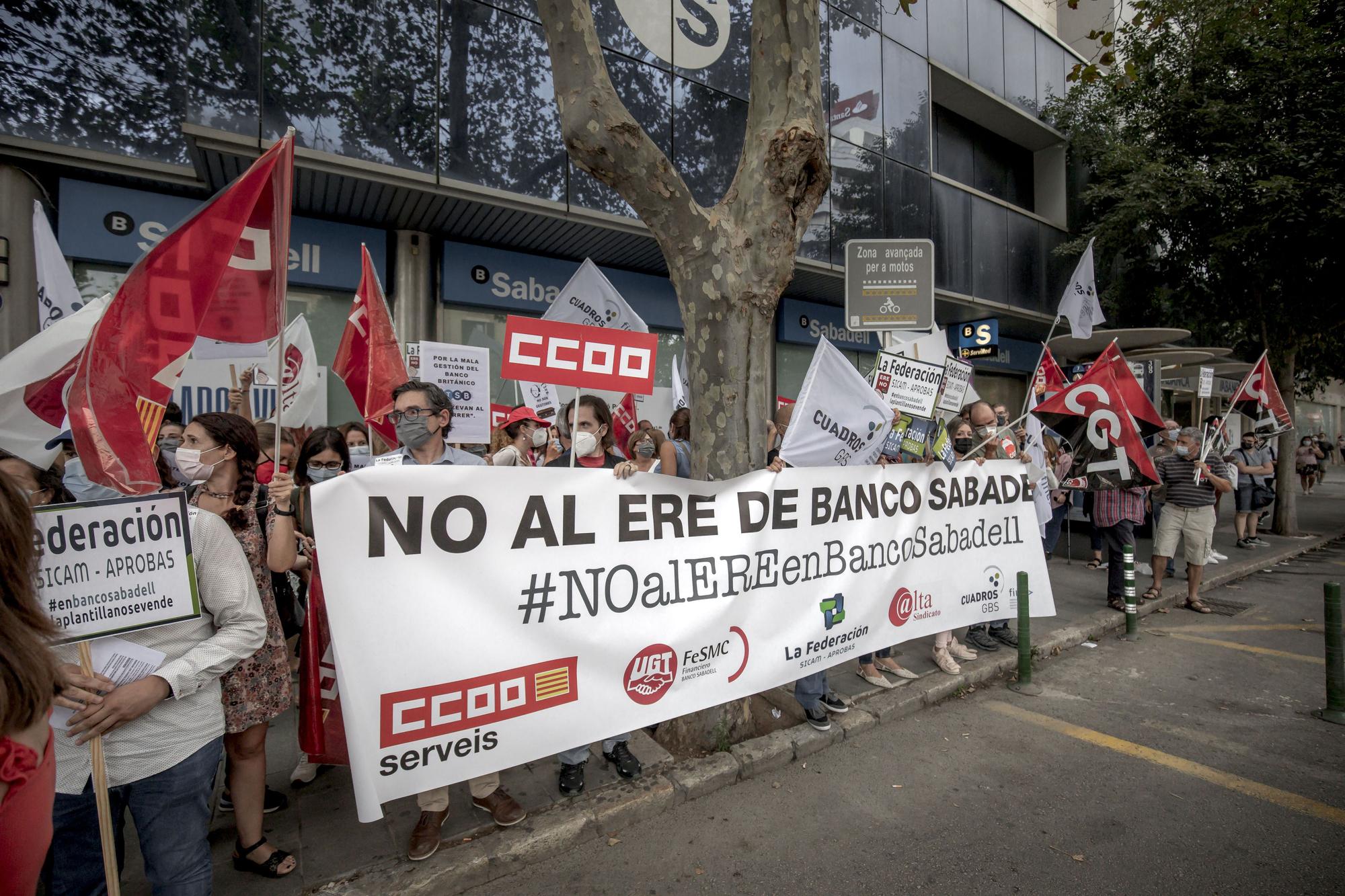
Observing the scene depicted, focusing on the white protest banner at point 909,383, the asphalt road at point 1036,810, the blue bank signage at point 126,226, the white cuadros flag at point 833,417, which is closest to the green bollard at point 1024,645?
the asphalt road at point 1036,810

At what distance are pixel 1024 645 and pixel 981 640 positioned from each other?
0.78 m

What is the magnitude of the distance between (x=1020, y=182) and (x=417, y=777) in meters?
18.4

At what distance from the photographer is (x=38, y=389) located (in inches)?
109

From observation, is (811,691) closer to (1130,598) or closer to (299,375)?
(1130,598)

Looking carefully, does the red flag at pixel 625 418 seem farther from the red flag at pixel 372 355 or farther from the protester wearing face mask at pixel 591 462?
the protester wearing face mask at pixel 591 462

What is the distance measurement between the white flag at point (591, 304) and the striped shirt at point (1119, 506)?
5025mm

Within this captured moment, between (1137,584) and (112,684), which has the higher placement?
(112,684)

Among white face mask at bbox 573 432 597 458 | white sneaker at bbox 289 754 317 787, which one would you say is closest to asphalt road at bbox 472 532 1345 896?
white sneaker at bbox 289 754 317 787

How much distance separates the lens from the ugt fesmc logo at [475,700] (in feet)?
8.76

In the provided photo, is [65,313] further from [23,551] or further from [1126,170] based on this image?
[1126,170]

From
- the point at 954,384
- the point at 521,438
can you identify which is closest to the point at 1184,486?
the point at 954,384

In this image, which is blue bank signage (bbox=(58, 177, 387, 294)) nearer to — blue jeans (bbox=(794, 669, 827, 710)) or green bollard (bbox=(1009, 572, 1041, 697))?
blue jeans (bbox=(794, 669, 827, 710))

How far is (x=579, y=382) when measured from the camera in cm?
325

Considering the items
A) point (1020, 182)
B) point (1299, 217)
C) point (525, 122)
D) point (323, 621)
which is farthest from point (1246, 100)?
point (323, 621)
